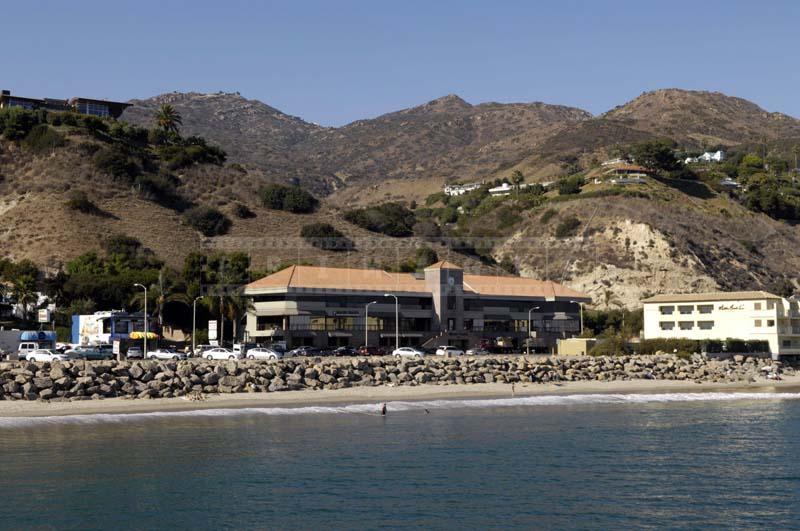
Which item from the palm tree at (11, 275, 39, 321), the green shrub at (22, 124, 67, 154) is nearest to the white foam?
the palm tree at (11, 275, 39, 321)

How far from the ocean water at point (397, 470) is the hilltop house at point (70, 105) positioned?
129962 mm

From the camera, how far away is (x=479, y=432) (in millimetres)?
44781

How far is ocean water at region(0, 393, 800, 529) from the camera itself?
28766 mm

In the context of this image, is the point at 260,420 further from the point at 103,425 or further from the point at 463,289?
the point at 463,289

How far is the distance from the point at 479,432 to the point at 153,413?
1594 cm

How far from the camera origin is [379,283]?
95688mm

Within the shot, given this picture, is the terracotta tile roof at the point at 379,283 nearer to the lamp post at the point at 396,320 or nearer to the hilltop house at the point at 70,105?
the lamp post at the point at 396,320

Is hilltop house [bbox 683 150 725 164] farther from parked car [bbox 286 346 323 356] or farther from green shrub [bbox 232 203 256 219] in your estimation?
parked car [bbox 286 346 323 356]

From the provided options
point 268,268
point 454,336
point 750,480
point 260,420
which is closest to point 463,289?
point 454,336

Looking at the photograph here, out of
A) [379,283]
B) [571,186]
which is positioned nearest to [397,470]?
[379,283]

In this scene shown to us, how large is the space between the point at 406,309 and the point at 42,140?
71.2m

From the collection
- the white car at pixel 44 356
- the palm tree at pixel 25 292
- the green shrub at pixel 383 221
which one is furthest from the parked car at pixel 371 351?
the green shrub at pixel 383 221

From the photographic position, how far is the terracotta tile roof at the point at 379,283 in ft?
298

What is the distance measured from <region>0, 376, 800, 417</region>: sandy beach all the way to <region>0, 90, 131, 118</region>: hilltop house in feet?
392
